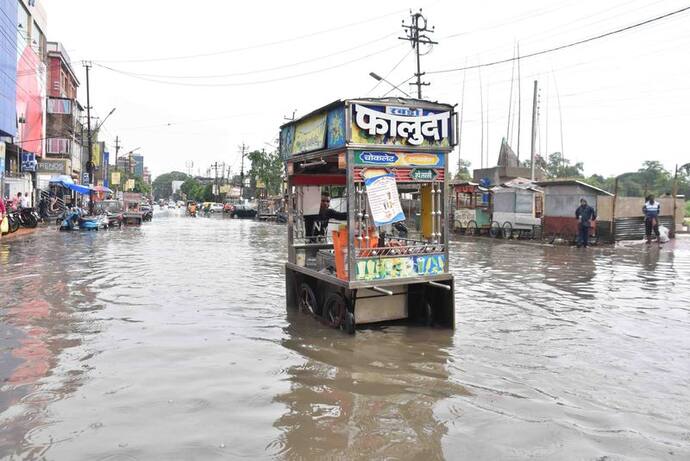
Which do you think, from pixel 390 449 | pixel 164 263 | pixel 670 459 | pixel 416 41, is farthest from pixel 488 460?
pixel 416 41

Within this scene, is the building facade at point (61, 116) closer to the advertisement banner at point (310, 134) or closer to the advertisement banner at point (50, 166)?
the advertisement banner at point (50, 166)

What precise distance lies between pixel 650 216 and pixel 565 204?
298 cm

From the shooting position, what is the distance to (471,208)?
28203 millimetres

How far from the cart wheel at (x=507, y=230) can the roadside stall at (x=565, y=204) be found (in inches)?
82.4

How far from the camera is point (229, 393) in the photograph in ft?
17.0

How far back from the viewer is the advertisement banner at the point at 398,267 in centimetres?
702

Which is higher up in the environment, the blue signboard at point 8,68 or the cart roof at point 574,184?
the blue signboard at point 8,68

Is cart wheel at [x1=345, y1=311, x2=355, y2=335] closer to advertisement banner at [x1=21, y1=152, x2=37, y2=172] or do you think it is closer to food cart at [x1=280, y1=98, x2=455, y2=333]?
food cart at [x1=280, y1=98, x2=455, y2=333]

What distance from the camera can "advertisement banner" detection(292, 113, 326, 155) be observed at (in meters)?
7.44

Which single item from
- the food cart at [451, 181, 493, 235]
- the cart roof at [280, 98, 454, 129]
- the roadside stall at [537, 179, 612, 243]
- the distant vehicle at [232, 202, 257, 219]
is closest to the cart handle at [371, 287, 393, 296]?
the cart roof at [280, 98, 454, 129]

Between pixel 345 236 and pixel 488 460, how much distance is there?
386 cm

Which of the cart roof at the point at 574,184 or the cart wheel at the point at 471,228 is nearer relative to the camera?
the cart roof at the point at 574,184

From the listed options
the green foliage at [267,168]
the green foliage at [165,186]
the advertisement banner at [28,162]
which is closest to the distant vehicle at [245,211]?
the green foliage at [267,168]

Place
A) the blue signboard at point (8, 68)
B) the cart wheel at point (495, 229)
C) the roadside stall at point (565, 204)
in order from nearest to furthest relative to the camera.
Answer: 1. the roadside stall at point (565, 204)
2. the cart wheel at point (495, 229)
3. the blue signboard at point (8, 68)
